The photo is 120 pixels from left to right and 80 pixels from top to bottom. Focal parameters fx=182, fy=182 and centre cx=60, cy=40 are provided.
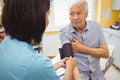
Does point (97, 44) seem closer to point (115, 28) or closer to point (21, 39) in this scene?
point (21, 39)

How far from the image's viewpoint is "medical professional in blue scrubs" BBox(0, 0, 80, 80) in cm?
79

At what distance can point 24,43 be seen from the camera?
840mm

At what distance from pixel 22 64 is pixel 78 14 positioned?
973 mm

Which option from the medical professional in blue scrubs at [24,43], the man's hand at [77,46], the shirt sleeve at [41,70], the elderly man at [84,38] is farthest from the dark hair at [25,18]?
the elderly man at [84,38]

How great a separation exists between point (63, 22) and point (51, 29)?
0.38 meters

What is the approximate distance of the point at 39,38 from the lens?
2.93ft

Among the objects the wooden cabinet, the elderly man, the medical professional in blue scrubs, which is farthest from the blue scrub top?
the wooden cabinet

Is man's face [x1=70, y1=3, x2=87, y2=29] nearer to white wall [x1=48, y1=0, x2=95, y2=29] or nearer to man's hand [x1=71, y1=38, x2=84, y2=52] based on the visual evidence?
man's hand [x1=71, y1=38, x2=84, y2=52]

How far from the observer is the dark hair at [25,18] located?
0.80 meters

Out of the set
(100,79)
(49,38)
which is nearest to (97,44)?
(100,79)

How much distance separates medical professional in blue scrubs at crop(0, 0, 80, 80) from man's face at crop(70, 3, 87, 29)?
0.79 metres

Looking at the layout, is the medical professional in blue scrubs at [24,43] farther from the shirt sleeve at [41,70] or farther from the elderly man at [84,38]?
the elderly man at [84,38]

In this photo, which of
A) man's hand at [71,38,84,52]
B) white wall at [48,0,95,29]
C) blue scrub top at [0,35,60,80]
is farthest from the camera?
white wall at [48,0,95,29]

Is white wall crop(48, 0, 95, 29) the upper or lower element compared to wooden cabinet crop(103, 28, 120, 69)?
upper
